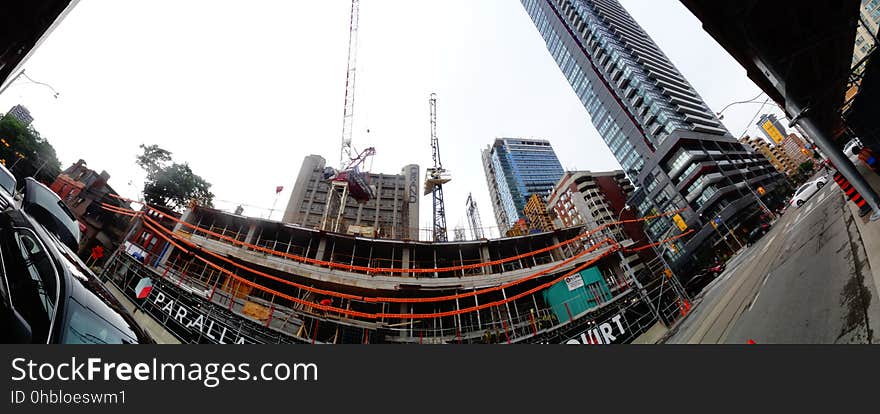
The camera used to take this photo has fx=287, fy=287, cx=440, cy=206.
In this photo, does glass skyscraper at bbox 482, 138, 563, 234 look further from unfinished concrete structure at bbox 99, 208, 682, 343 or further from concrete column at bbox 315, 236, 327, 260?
concrete column at bbox 315, 236, 327, 260

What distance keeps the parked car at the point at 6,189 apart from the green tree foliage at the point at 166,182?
35.5 meters

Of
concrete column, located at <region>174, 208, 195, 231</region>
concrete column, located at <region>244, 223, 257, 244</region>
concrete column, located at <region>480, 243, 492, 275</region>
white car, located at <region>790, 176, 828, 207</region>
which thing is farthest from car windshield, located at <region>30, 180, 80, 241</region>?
white car, located at <region>790, 176, 828, 207</region>

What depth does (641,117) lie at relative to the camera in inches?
2714

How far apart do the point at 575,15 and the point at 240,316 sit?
11603cm

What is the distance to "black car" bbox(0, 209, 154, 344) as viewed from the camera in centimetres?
256

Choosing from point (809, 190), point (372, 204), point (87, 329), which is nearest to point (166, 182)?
point (372, 204)

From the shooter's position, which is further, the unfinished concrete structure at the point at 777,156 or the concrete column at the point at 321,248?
the unfinished concrete structure at the point at 777,156

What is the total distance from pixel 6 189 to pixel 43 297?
2594 millimetres

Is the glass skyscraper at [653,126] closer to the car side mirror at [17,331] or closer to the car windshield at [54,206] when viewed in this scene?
the car side mirror at [17,331]

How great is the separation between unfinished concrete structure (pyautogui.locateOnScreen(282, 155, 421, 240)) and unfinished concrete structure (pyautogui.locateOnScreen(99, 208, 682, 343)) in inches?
971

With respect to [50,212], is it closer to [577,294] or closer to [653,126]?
[577,294]

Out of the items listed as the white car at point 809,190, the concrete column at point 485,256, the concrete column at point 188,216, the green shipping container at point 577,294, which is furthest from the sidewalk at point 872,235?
the concrete column at point 188,216

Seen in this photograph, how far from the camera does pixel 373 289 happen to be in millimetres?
21797

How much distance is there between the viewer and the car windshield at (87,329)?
2.91 m
